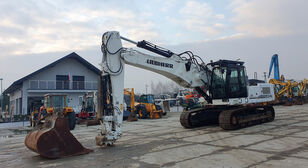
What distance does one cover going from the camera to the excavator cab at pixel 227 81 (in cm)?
1124

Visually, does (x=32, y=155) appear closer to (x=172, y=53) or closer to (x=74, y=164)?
(x=74, y=164)

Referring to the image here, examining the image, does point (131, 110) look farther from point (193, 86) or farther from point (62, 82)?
point (62, 82)

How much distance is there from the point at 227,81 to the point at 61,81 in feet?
78.4

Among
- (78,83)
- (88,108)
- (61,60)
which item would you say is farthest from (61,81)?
(88,108)

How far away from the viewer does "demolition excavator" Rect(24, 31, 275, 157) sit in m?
8.06

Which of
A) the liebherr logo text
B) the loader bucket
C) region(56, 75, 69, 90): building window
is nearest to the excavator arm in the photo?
the liebherr logo text

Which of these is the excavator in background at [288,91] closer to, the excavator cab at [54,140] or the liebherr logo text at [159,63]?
the liebherr logo text at [159,63]

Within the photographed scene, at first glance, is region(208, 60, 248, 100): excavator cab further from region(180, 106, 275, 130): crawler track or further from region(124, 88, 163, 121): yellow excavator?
region(124, 88, 163, 121): yellow excavator

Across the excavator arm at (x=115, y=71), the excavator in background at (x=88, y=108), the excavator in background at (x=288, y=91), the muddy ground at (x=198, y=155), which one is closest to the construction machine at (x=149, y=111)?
the excavator in background at (x=88, y=108)

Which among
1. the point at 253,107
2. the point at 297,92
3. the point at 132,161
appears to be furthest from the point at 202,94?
the point at 297,92

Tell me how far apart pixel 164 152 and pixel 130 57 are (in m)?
3.45

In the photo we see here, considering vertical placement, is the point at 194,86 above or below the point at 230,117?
above

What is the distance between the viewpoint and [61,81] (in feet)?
98.7

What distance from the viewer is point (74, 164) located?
20.8 ft
